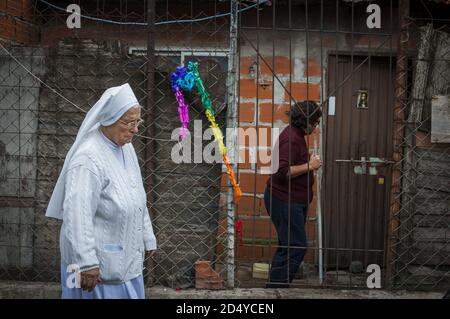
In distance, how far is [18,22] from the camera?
5.68 metres

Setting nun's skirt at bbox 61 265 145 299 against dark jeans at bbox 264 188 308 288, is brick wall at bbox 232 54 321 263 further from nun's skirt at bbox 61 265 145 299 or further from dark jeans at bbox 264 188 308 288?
nun's skirt at bbox 61 265 145 299

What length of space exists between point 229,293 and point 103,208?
1996 millimetres

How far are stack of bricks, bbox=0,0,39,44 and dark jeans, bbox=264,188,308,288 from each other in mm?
2910

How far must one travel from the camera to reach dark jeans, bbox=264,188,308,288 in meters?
4.94

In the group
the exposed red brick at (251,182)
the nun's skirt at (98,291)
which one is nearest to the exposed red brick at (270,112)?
the exposed red brick at (251,182)

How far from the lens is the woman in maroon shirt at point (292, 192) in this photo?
4.91 m

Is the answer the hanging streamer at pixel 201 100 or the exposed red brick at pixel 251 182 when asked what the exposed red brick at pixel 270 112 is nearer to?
Answer: the exposed red brick at pixel 251 182

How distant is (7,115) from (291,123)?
2.36 meters

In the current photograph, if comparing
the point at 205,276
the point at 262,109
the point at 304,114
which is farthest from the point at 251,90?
the point at 205,276

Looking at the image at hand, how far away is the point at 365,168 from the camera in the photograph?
6.34 m

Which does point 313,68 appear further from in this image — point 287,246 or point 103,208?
point 103,208

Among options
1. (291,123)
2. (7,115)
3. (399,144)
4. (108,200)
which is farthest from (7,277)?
(399,144)

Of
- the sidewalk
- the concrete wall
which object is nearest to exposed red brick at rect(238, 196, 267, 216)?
the sidewalk

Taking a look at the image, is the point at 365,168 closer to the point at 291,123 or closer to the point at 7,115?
the point at 291,123
